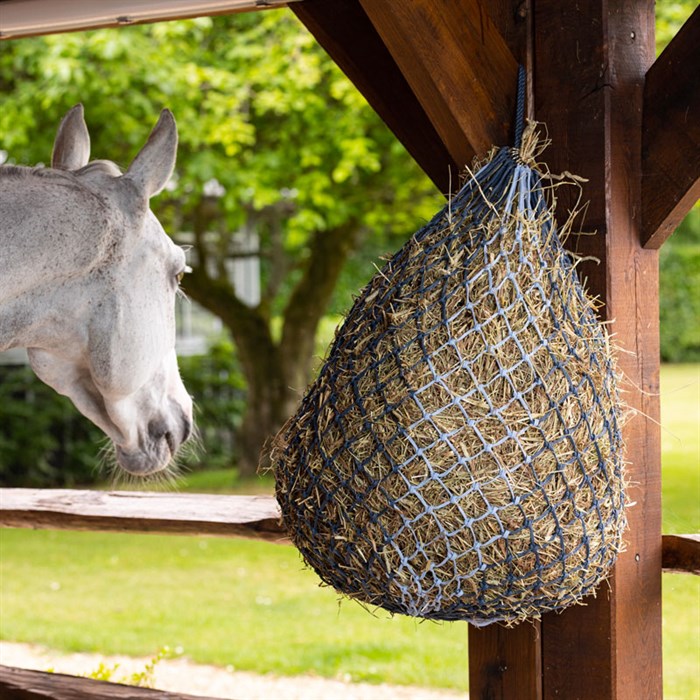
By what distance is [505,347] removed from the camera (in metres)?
1.51

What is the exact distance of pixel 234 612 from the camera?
6520 millimetres

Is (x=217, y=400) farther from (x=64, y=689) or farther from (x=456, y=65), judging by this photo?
(x=456, y=65)

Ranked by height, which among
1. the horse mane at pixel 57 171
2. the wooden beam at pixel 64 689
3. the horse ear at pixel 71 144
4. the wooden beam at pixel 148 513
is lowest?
the wooden beam at pixel 64 689

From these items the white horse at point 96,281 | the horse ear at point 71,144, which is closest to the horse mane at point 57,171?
the white horse at point 96,281

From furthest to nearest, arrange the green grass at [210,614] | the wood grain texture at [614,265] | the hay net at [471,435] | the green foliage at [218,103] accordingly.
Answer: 1. the green foliage at [218,103]
2. the green grass at [210,614]
3. the wood grain texture at [614,265]
4. the hay net at [471,435]

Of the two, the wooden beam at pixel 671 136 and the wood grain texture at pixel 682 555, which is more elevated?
the wooden beam at pixel 671 136

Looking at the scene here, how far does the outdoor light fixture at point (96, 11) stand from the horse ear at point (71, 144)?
0.89 feet

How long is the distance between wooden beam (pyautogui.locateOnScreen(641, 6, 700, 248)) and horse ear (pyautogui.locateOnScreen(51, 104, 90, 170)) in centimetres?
118

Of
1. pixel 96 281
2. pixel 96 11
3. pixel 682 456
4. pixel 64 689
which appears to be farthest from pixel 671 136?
pixel 682 456

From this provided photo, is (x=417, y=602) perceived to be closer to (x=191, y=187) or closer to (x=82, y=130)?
(x=82, y=130)

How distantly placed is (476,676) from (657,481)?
0.54 meters

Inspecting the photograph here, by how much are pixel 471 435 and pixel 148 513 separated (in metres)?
1.49

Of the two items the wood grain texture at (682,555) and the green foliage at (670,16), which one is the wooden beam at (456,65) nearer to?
the wood grain texture at (682,555)

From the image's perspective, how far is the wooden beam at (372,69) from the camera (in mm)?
2035
